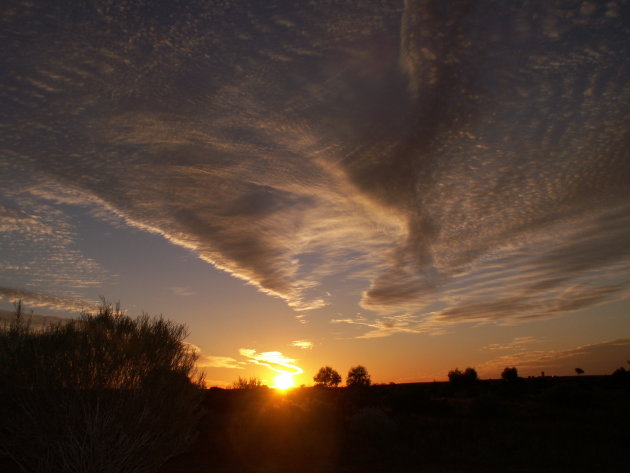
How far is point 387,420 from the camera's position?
2389 centimetres

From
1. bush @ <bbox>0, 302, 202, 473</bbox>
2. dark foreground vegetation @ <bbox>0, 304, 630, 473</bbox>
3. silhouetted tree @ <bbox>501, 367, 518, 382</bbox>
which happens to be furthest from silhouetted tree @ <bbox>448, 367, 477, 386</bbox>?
bush @ <bbox>0, 302, 202, 473</bbox>

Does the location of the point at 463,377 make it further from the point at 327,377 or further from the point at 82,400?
the point at 82,400

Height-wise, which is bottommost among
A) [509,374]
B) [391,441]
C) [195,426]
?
[391,441]

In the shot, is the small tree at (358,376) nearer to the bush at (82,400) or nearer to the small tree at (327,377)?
the small tree at (327,377)

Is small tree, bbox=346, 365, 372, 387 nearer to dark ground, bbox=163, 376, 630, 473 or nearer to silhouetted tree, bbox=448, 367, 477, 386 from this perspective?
silhouetted tree, bbox=448, 367, 477, 386

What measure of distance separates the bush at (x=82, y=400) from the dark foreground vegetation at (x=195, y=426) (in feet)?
0.10

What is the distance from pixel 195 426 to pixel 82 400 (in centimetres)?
581

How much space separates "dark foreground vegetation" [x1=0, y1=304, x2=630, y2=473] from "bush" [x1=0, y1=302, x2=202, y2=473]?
3cm

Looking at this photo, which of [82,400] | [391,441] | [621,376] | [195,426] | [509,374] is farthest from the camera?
[509,374]

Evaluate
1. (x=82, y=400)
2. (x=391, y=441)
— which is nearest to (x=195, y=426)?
(x=82, y=400)

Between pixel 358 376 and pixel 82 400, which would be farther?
pixel 358 376

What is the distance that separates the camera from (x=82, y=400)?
35.9ft

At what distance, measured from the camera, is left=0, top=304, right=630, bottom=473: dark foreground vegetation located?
1094 cm

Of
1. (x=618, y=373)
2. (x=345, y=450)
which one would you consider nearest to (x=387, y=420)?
(x=345, y=450)
